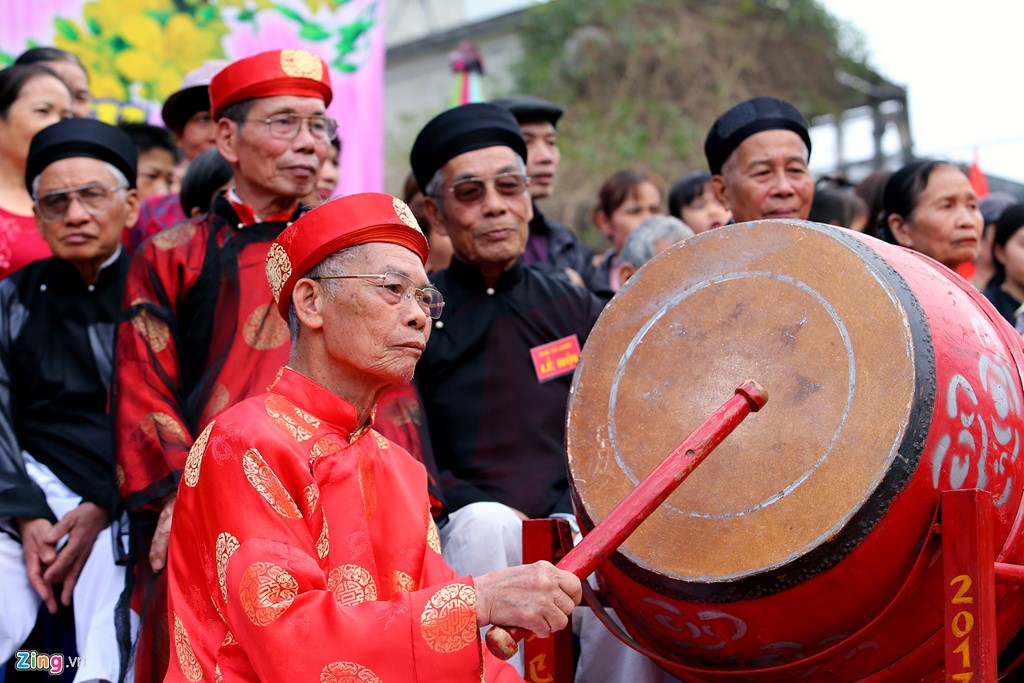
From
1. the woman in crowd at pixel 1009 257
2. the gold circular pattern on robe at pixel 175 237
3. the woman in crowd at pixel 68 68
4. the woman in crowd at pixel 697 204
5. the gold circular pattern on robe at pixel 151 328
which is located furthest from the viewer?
the woman in crowd at pixel 697 204

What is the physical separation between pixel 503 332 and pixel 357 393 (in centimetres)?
139

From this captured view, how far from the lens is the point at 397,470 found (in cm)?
256

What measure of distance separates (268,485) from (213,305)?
4.32 ft

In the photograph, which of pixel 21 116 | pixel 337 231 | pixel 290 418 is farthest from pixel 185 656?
pixel 21 116

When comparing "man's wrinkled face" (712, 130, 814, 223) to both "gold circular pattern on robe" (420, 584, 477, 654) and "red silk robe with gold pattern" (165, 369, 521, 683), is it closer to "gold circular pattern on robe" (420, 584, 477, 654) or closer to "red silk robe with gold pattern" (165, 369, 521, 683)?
"red silk robe with gold pattern" (165, 369, 521, 683)

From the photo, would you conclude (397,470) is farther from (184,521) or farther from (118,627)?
(118,627)

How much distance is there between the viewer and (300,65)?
360 centimetres

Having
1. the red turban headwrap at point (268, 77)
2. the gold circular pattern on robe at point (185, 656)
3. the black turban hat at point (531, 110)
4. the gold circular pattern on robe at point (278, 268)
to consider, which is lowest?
the gold circular pattern on robe at point (185, 656)

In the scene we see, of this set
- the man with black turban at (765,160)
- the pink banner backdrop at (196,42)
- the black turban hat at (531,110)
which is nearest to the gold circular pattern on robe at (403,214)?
the man with black turban at (765,160)

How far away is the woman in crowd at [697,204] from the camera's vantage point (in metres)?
5.54

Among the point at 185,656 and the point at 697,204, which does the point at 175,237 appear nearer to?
the point at 185,656

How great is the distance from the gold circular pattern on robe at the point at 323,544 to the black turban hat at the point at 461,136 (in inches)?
71.8

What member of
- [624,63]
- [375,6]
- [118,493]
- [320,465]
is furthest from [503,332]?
[624,63]

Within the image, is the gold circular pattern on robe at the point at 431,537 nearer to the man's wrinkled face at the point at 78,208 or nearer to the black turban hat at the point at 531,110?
the man's wrinkled face at the point at 78,208
